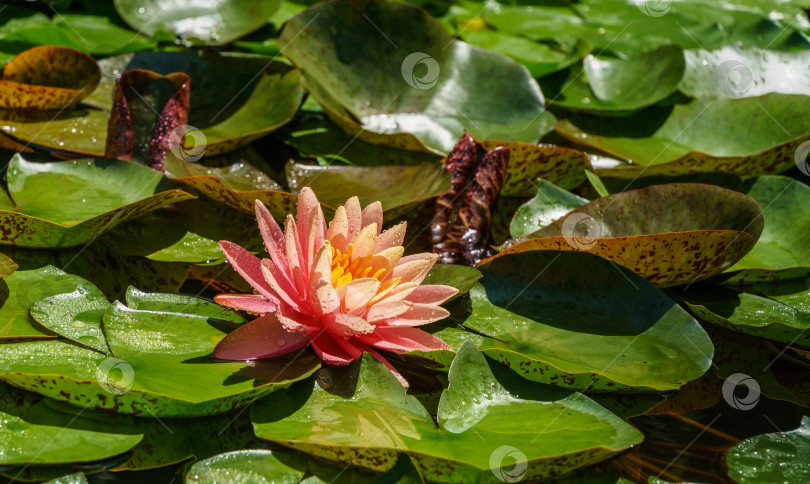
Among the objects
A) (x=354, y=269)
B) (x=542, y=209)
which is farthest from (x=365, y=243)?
(x=542, y=209)

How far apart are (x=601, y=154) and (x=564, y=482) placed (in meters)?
1.58

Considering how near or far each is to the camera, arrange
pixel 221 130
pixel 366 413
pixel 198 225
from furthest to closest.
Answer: pixel 221 130
pixel 198 225
pixel 366 413

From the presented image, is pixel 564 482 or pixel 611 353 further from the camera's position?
pixel 611 353

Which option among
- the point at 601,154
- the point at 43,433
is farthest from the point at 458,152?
the point at 43,433

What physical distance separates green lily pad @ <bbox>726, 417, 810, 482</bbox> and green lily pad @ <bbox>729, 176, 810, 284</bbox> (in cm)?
55

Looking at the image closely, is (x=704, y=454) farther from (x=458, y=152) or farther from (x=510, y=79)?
(x=510, y=79)

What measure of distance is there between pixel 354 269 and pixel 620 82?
1905 millimetres

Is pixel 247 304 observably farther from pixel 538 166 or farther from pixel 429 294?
pixel 538 166

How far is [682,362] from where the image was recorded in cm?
162

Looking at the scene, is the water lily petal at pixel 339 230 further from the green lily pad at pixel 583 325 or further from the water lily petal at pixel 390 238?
the green lily pad at pixel 583 325

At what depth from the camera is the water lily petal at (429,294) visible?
1.58 metres

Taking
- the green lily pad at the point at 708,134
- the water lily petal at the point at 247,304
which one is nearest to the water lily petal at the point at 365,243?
the water lily petal at the point at 247,304

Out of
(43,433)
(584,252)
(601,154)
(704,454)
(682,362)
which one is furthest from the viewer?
(601,154)

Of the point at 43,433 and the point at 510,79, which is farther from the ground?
the point at 510,79
